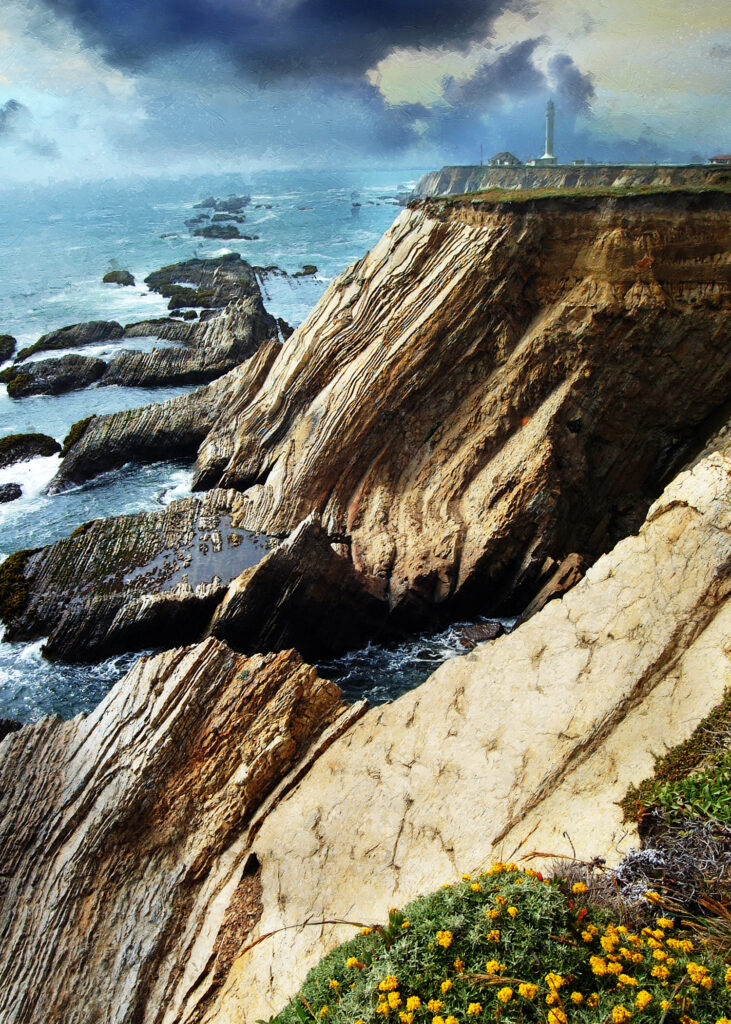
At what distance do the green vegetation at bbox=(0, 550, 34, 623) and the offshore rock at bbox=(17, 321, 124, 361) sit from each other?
2492cm

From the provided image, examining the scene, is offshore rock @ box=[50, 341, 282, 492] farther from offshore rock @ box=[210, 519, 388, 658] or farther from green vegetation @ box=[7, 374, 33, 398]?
offshore rock @ box=[210, 519, 388, 658]

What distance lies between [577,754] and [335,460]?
43.9 feet

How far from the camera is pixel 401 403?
784 inches

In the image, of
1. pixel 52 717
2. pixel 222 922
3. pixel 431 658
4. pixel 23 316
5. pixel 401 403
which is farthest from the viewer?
pixel 23 316

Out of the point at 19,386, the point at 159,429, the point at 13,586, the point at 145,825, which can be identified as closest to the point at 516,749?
the point at 145,825

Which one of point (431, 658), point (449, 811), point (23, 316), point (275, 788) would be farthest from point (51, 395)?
point (449, 811)

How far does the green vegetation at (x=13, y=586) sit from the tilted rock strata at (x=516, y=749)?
11755 mm

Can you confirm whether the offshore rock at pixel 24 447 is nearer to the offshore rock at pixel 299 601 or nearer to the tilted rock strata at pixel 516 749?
the offshore rock at pixel 299 601

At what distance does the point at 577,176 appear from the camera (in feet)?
136

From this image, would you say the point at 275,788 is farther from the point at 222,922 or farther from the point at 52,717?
the point at 52,717

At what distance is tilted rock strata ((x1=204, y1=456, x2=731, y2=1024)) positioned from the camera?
24.0 feet

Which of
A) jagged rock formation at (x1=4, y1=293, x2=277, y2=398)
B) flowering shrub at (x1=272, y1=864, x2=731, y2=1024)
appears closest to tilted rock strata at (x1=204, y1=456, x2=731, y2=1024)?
flowering shrub at (x1=272, y1=864, x2=731, y2=1024)

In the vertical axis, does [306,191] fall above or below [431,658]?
above

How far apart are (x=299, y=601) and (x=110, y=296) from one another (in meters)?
46.7
